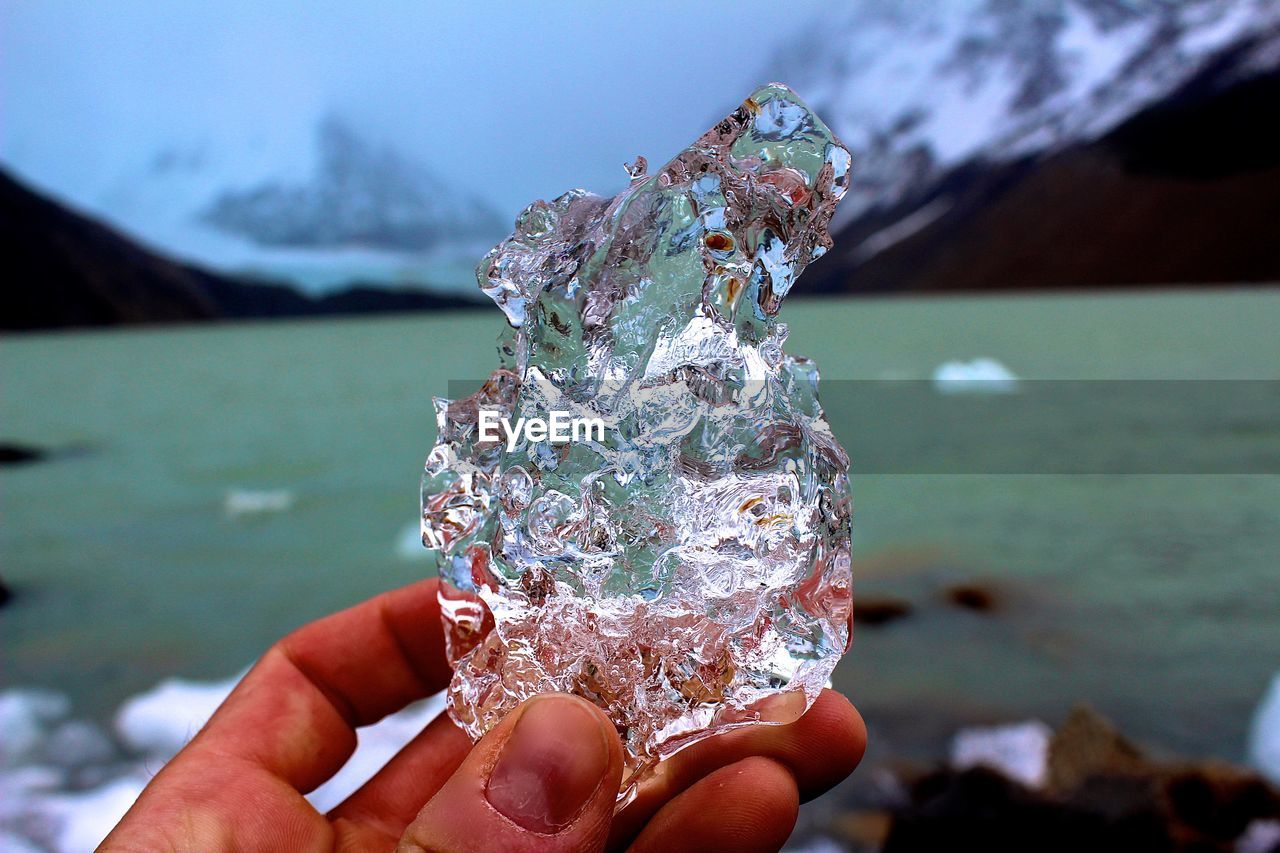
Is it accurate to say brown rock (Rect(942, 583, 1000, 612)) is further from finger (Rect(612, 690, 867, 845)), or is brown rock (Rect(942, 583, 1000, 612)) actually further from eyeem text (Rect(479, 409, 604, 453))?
eyeem text (Rect(479, 409, 604, 453))

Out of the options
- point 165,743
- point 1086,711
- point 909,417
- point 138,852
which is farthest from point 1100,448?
point 138,852

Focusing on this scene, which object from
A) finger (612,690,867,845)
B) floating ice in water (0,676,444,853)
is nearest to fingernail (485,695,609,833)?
finger (612,690,867,845)

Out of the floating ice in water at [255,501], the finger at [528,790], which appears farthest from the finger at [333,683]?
the floating ice in water at [255,501]

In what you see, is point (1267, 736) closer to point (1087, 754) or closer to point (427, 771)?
point (1087, 754)

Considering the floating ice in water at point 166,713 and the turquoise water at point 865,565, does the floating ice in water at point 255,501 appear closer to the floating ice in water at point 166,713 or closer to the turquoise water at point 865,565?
the turquoise water at point 865,565

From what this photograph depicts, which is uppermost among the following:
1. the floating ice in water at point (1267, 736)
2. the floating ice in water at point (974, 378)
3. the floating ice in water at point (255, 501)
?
the floating ice in water at point (974, 378)

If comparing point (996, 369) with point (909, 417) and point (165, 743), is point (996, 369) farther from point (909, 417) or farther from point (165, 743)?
point (165, 743)
